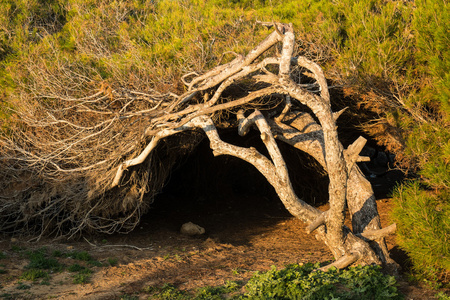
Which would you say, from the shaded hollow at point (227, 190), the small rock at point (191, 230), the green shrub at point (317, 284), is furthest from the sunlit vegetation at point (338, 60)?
the small rock at point (191, 230)

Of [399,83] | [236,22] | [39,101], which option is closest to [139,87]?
[39,101]

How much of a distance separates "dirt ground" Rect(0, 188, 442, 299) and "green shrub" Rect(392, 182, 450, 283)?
345 millimetres

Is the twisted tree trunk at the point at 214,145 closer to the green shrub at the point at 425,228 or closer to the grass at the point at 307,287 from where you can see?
the green shrub at the point at 425,228

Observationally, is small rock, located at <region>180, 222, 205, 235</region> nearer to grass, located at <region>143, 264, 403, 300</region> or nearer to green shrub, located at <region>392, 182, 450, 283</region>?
grass, located at <region>143, 264, 403, 300</region>

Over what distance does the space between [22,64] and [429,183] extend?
6972 mm

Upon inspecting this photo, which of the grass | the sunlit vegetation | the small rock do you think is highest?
the sunlit vegetation

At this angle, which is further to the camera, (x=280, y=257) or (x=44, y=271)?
(x=280, y=257)

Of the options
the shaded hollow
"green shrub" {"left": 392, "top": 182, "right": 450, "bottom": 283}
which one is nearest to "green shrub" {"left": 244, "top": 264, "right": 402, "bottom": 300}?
"green shrub" {"left": 392, "top": 182, "right": 450, "bottom": 283}

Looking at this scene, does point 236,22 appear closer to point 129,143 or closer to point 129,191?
point 129,143

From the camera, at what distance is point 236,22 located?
8.73 metres

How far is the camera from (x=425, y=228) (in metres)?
5.57

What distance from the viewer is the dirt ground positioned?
5812mm

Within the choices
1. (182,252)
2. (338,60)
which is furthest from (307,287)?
(338,60)

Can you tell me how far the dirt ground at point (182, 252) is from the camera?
5812 mm
